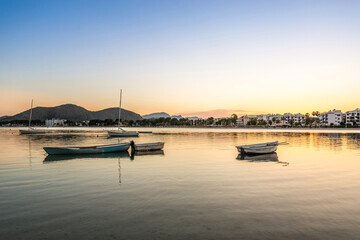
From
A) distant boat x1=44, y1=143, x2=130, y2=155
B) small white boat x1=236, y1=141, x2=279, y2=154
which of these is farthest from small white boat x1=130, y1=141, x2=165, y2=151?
small white boat x1=236, y1=141, x2=279, y2=154

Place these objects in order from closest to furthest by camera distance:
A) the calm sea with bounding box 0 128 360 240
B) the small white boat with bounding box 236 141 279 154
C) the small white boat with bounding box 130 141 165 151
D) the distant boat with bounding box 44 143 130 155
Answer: the calm sea with bounding box 0 128 360 240
the distant boat with bounding box 44 143 130 155
the small white boat with bounding box 236 141 279 154
the small white boat with bounding box 130 141 165 151

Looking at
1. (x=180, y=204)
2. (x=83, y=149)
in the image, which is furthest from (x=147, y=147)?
(x=180, y=204)

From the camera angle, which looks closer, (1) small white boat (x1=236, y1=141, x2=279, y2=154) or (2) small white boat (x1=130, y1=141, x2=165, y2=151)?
(1) small white boat (x1=236, y1=141, x2=279, y2=154)

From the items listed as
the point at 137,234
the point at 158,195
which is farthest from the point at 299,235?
the point at 158,195

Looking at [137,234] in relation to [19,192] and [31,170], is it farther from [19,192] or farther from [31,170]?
[31,170]

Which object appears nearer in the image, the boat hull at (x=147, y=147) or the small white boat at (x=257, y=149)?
the small white boat at (x=257, y=149)

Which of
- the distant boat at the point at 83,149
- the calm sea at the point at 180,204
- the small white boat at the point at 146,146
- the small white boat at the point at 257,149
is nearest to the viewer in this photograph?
the calm sea at the point at 180,204

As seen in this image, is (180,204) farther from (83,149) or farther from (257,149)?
(83,149)

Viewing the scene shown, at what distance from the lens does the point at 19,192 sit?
1577cm

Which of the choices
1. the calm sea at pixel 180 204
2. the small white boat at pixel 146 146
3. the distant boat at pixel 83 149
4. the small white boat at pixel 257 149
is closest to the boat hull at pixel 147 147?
the small white boat at pixel 146 146

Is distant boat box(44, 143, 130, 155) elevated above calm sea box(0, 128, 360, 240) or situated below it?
above

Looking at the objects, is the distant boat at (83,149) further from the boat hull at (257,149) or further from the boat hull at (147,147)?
the boat hull at (257,149)

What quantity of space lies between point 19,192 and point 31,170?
8473 mm

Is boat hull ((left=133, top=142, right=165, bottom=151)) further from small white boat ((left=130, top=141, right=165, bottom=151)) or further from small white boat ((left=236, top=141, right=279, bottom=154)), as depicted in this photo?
small white boat ((left=236, top=141, right=279, bottom=154))
